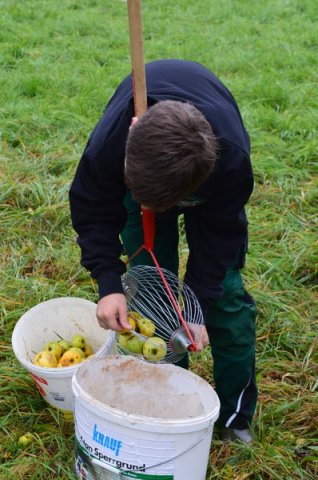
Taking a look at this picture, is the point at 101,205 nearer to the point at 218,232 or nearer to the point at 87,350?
the point at 218,232

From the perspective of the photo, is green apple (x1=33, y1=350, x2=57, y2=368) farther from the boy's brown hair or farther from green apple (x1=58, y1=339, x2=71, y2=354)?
the boy's brown hair

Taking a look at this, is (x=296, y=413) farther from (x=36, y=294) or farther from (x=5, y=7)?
(x=5, y=7)

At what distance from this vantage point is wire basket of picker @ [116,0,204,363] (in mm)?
2096

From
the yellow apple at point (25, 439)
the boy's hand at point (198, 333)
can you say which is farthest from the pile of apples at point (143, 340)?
the yellow apple at point (25, 439)

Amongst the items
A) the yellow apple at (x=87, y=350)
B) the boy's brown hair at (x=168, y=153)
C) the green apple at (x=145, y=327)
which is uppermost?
the boy's brown hair at (x=168, y=153)

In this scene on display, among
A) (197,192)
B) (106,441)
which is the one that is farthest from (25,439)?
(197,192)

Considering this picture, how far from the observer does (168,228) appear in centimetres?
238

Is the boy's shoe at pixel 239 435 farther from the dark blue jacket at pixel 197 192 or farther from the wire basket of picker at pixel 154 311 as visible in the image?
the dark blue jacket at pixel 197 192

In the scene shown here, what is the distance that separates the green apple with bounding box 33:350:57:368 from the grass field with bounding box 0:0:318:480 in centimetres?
21

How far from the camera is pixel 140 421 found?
1816mm

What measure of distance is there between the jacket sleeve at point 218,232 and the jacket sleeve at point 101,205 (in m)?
0.24

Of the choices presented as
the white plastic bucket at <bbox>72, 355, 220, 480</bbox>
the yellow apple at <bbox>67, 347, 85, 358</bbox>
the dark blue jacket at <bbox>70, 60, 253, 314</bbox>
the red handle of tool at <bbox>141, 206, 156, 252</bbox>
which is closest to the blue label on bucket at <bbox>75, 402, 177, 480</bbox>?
the white plastic bucket at <bbox>72, 355, 220, 480</bbox>

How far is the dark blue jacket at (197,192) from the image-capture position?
1.97 metres

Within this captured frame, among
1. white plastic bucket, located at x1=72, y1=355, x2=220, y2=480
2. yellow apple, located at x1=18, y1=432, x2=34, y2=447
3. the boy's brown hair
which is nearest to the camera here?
the boy's brown hair
